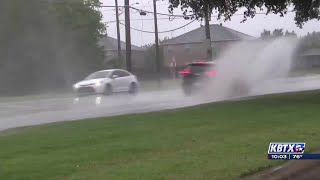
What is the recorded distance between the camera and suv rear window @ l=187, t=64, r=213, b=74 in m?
27.1

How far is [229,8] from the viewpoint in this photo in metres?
21.6

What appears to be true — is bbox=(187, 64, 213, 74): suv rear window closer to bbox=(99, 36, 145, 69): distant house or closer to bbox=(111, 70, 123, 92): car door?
bbox=(111, 70, 123, 92): car door

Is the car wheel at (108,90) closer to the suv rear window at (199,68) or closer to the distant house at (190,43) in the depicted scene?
the suv rear window at (199,68)

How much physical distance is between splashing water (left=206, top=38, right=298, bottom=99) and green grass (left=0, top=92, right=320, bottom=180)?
10017mm

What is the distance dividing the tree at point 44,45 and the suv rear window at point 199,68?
741 inches

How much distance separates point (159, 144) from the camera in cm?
1072

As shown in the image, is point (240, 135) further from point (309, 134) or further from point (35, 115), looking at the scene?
point (35, 115)

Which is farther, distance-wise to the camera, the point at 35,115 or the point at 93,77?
the point at 93,77

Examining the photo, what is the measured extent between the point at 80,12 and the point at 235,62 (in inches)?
1031

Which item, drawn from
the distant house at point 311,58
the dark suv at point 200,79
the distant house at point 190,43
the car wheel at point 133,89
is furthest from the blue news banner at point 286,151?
the distant house at point 190,43

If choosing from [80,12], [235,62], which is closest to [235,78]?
[235,62]

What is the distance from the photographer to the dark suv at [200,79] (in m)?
27.0

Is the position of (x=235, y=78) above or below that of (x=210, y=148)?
below

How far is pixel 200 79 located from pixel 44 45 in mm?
22377
